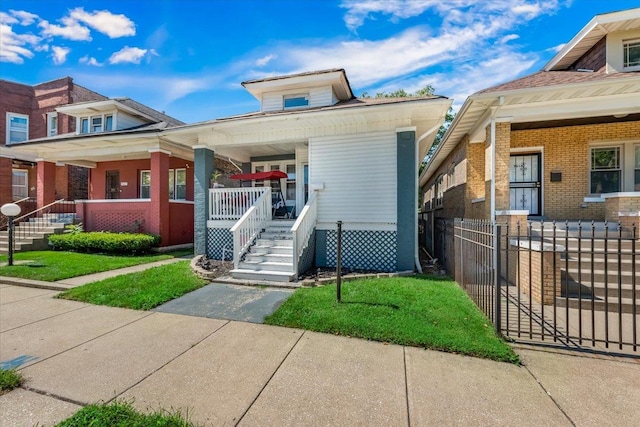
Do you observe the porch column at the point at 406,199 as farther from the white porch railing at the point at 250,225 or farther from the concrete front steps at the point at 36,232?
the concrete front steps at the point at 36,232

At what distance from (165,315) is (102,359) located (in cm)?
144

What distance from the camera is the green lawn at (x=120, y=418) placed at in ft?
7.19

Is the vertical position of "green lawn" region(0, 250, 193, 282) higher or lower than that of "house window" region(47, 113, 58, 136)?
lower

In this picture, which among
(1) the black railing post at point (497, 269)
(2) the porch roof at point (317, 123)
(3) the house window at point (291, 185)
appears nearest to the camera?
(1) the black railing post at point (497, 269)

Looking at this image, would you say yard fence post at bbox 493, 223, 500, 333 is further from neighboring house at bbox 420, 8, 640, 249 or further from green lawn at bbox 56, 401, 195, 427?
green lawn at bbox 56, 401, 195, 427

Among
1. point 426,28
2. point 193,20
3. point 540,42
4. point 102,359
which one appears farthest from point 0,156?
point 540,42

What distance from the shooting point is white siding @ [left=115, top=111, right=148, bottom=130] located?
1295cm

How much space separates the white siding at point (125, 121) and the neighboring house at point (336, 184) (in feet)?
18.3

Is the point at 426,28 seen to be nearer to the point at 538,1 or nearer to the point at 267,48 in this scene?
the point at 538,1

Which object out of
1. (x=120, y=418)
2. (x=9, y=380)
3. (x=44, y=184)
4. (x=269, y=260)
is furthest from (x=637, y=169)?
(x=44, y=184)

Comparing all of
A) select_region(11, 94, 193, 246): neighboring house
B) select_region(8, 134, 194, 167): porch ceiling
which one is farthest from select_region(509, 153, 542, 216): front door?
select_region(8, 134, 194, 167): porch ceiling

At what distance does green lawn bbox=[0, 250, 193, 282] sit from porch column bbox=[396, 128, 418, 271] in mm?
8018

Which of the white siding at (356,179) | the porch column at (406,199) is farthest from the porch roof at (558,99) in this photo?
the white siding at (356,179)

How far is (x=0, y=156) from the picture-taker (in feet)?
44.1
